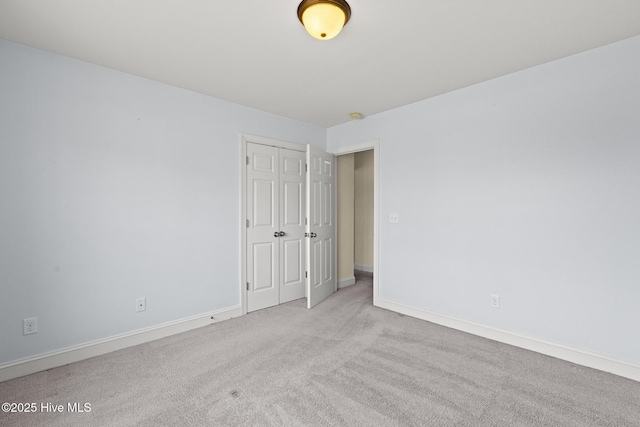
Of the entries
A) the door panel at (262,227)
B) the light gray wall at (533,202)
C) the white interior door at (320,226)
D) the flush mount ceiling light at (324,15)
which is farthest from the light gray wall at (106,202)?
the light gray wall at (533,202)

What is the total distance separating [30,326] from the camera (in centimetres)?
221

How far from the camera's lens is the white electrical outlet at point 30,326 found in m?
2.19

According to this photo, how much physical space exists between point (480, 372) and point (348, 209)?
2972 mm

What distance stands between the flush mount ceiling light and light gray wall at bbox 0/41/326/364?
1828 mm

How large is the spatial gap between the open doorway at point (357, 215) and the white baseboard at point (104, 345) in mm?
1976

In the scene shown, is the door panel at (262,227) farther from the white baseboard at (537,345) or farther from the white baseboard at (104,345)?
the white baseboard at (537,345)

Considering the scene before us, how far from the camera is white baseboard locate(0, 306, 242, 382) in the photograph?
2156mm

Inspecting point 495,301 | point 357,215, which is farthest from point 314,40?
point 357,215

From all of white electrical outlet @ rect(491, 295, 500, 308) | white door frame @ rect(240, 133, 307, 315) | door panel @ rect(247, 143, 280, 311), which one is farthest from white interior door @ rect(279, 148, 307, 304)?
white electrical outlet @ rect(491, 295, 500, 308)

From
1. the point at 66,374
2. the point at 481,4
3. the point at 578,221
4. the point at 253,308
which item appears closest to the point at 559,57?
the point at 481,4

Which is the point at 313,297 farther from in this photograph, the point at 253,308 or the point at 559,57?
the point at 559,57

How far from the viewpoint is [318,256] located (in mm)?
3910

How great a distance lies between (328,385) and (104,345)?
1993mm

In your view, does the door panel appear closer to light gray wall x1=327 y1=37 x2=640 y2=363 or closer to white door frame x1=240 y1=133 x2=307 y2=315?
white door frame x1=240 y1=133 x2=307 y2=315
